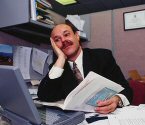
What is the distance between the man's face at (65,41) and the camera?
1.33m

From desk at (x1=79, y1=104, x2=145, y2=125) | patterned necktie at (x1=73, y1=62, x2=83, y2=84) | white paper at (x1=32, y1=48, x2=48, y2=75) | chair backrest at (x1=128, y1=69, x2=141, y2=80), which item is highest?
white paper at (x1=32, y1=48, x2=48, y2=75)

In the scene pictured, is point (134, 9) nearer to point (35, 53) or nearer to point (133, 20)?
point (133, 20)

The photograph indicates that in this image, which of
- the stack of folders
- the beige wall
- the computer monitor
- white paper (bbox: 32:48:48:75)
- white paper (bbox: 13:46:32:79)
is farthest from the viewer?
the beige wall

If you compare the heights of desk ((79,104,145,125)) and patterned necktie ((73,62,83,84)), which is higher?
patterned necktie ((73,62,83,84))

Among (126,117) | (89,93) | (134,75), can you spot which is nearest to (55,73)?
(89,93)

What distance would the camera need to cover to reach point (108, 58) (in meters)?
1.36

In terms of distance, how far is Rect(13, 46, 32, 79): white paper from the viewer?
4.46 ft

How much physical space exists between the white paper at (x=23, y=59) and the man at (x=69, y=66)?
0.67 feet

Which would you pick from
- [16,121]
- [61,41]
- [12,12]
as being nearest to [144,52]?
[61,41]

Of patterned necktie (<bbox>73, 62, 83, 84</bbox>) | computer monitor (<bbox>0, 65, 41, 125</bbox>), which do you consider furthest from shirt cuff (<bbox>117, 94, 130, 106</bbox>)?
computer monitor (<bbox>0, 65, 41, 125</bbox>)

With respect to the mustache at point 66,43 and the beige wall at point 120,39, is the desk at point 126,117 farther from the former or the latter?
A: the beige wall at point 120,39

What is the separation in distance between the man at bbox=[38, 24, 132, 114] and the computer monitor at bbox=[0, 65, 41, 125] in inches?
15.6

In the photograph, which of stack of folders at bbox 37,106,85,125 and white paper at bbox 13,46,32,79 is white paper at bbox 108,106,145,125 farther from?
white paper at bbox 13,46,32,79

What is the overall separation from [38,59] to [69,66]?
321 mm
